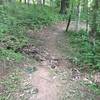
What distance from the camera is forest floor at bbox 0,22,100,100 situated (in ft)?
24.9

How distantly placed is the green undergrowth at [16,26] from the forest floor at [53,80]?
82 cm

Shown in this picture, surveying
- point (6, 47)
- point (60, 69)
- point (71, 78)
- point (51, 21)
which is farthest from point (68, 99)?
point (51, 21)

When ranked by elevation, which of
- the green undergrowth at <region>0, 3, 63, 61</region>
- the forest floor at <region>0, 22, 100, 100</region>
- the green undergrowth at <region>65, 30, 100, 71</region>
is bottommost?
the forest floor at <region>0, 22, 100, 100</region>

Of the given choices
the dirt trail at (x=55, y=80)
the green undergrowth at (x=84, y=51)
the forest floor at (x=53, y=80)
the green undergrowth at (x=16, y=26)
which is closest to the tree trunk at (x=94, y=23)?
the green undergrowth at (x=84, y=51)

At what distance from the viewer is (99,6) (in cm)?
1301

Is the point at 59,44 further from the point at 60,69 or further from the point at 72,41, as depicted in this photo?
the point at 60,69

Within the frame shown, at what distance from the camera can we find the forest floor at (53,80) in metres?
7.58

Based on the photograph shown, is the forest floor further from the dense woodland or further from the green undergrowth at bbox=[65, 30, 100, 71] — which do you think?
the green undergrowth at bbox=[65, 30, 100, 71]

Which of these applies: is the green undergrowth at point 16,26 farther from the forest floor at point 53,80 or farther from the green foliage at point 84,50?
the green foliage at point 84,50

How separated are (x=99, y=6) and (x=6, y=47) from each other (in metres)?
5.97

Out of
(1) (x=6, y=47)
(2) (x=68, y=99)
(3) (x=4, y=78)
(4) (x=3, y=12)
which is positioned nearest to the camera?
(2) (x=68, y=99)

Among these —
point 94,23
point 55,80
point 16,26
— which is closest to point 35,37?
point 16,26

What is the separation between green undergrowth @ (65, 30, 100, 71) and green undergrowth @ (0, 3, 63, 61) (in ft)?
8.69

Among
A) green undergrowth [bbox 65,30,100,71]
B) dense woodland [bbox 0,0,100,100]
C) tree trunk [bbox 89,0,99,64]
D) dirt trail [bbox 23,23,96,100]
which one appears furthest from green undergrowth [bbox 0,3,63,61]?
tree trunk [bbox 89,0,99,64]
